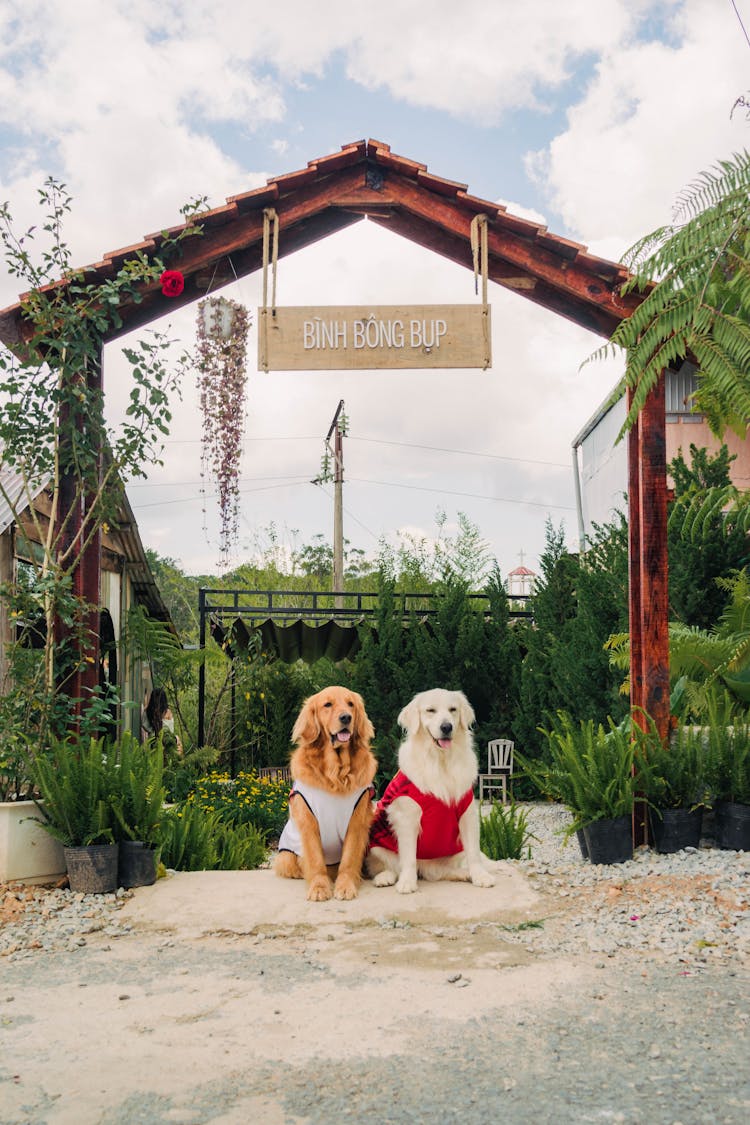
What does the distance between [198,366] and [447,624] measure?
6.80 metres

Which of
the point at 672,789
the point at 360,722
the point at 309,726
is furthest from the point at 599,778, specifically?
the point at 309,726

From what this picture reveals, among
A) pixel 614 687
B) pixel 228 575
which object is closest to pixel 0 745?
pixel 614 687

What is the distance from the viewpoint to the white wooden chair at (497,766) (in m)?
12.1

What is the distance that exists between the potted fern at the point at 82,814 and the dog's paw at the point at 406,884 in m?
1.67

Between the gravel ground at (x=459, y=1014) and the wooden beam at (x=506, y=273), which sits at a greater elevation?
the wooden beam at (x=506, y=273)

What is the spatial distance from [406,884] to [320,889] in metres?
0.48

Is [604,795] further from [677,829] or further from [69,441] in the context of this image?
[69,441]

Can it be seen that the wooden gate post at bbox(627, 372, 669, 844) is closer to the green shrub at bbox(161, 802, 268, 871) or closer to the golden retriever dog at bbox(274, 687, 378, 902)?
the golden retriever dog at bbox(274, 687, 378, 902)

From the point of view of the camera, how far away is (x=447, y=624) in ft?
42.1

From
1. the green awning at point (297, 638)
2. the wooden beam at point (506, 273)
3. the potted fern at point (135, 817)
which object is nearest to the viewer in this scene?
the potted fern at point (135, 817)

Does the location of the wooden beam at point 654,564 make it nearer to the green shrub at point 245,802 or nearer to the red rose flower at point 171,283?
the red rose flower at point 171,283

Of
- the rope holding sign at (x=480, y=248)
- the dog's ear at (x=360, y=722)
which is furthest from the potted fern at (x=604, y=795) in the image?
the rope holding sign at (x=480, y=248)

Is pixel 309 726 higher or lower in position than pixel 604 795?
higher

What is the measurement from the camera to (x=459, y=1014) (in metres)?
3.70
